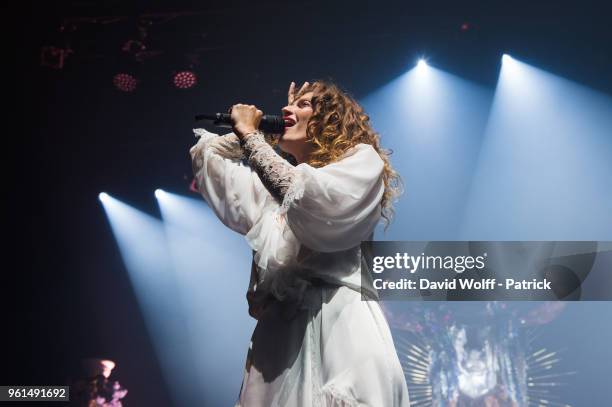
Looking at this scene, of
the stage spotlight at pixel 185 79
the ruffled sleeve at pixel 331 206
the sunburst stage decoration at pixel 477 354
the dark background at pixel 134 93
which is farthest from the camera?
the stage spotlight at pixel 185 79

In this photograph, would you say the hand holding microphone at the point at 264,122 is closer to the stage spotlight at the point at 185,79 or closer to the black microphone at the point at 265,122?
the black microphone at the point at 265,122

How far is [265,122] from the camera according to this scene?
148 cm

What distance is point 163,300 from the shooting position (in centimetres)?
378

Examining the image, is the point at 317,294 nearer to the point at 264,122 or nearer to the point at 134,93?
the point at 264,122

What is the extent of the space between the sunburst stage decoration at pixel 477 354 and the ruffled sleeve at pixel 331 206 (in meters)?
1.86

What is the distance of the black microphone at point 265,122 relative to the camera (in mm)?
1445

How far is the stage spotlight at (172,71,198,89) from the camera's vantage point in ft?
12.1

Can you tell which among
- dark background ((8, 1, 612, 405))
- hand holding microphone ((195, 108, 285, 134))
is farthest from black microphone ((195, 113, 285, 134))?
dark background ((8, 1, 612, 405))

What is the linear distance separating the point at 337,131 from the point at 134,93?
247cm

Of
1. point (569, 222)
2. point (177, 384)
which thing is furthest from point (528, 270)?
point (177, 384)

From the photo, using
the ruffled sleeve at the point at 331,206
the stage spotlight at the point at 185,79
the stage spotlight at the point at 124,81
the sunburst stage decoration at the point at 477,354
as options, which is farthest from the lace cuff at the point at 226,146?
the stage spotlight at the point at 124,81

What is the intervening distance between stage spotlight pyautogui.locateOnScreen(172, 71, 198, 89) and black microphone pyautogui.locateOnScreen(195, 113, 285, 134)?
2.24 meters

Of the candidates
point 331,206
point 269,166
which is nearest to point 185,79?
point 269,166

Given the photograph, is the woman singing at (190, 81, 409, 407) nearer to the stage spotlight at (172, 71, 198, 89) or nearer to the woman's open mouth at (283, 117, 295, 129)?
the woman's open mouth at (283, 117, 295, 129)
